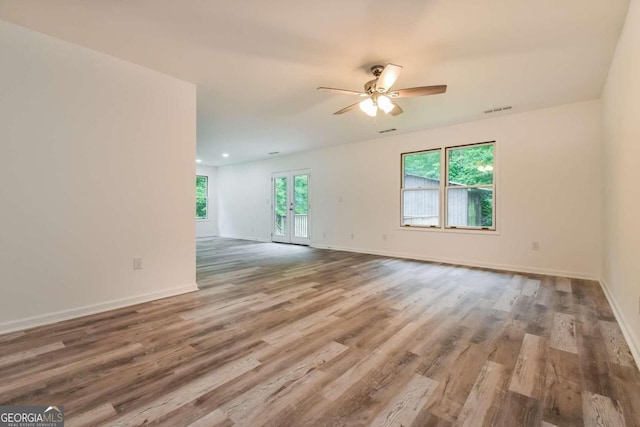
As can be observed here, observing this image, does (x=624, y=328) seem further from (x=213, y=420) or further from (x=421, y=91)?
(x=213, y=420)

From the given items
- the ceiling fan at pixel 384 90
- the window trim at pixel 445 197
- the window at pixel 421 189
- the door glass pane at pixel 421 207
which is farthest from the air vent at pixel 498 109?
the ceiling fan at pixel 384 90

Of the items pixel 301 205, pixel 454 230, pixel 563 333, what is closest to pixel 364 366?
pixel 563 333

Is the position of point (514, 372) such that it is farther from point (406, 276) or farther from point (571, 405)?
point (406, 276)

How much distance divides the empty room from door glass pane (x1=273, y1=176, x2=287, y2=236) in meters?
3.67

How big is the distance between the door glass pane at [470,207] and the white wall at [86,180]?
439 centimetres

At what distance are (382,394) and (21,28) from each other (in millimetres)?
3889

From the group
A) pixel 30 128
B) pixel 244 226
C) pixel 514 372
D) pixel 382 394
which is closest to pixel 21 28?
pixel 30 128

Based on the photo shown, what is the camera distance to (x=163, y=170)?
3.17m

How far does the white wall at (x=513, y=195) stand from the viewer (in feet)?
13.2

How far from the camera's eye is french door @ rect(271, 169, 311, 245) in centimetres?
775

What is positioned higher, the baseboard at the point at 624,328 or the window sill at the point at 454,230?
the window sill at the point at 454,230

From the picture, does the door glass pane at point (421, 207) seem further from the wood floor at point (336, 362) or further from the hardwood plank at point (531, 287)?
the wood floor at point (336, 362)

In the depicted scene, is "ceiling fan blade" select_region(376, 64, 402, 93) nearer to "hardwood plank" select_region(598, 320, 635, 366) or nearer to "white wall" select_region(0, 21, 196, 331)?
"white wall" select_region(0, 21, 196, 331)

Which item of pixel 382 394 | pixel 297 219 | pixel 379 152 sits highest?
pixel 379 152
